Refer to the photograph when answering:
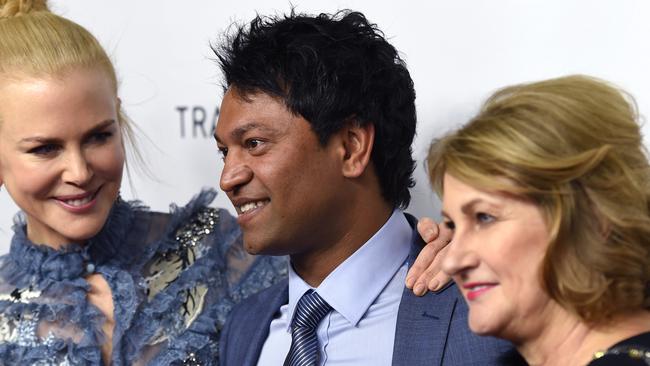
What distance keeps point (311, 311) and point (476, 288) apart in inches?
21.2

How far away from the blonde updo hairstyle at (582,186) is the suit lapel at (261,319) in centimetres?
73

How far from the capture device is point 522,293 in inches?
56.3

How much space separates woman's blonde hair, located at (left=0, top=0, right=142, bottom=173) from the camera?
2035 mm

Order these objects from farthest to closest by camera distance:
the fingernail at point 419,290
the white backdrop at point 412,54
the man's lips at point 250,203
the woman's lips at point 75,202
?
the white backdrop at point 412,54 → the woman's lips at point 75,202 → the man's lips at point 250,203 → the fingernail at point 419,290

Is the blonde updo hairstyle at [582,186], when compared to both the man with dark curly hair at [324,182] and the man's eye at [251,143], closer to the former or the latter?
the man with dark curly hair at [324,182]

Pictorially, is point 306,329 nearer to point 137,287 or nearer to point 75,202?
point 137,287

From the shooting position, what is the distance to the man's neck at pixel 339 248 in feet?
6.48

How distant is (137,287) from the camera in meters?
2.13

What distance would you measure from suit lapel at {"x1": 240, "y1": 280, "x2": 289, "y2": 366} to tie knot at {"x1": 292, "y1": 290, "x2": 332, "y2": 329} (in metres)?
0.10

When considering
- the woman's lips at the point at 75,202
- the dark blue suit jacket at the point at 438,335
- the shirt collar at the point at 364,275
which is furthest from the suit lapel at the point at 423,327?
the woman's lips at the point at 75,202

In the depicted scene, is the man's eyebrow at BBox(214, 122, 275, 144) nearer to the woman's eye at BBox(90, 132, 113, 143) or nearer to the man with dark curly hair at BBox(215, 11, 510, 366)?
the man with dark curly hair at BBox(215, 11, 510, 366)

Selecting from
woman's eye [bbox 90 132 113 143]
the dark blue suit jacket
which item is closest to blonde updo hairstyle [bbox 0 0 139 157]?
woman's eye [bbox 90 132 113 143]

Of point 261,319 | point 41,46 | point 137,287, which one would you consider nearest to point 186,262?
point 137,287

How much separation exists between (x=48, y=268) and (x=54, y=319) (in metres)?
0.10
